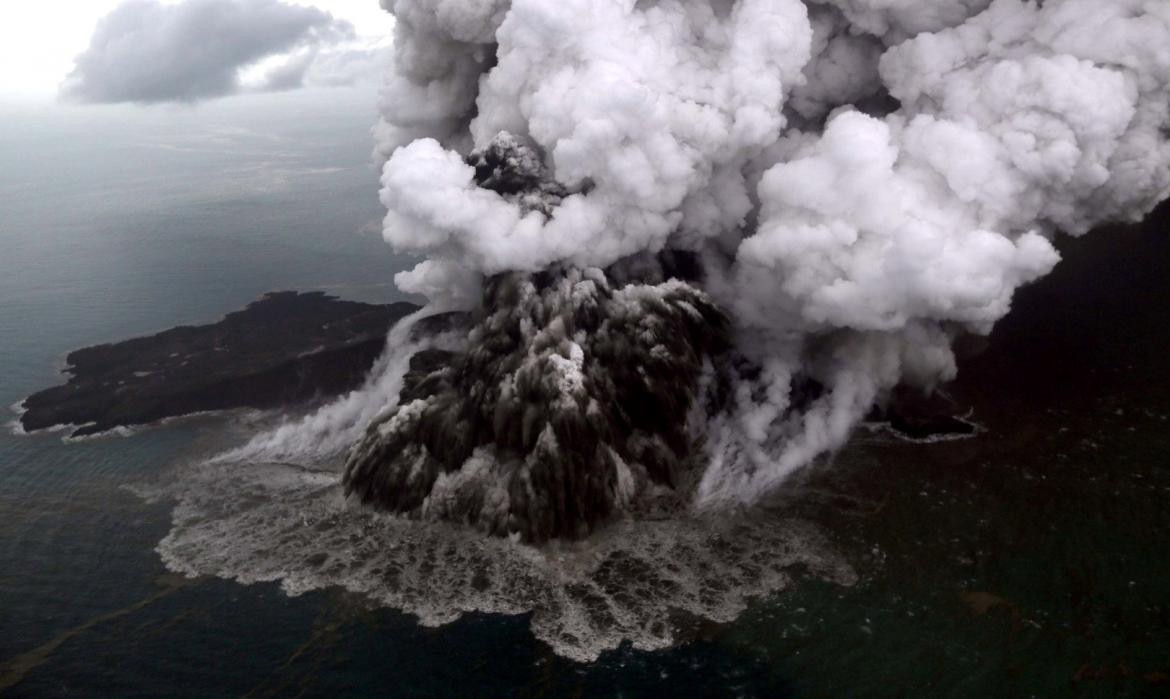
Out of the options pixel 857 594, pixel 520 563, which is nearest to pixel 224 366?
pixel 520 563

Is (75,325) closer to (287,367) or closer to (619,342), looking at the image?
(287,367)

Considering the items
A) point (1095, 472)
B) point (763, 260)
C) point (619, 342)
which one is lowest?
point (1095, 472)

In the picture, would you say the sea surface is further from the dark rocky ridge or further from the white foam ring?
the dark rocky ridge

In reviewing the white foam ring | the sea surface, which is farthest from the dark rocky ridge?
the white foam ring

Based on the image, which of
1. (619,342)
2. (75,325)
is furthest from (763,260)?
(75,325)

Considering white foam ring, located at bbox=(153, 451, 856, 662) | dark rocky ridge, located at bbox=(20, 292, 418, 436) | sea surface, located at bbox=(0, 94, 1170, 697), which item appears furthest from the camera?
dark rocky ridge, located at bbox=(20, 292, 418, 436)

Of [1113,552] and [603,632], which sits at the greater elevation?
[1113,552]
